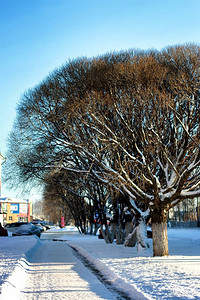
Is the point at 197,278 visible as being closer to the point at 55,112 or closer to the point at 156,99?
the point at 156,99

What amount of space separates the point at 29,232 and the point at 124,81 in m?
31.0

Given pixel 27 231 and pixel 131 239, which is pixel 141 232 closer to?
pixel 131 239

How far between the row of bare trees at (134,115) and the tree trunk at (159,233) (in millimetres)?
41

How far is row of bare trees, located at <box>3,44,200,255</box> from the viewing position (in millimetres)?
16547

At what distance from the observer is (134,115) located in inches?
682

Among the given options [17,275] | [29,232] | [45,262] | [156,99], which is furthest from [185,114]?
[29,232]

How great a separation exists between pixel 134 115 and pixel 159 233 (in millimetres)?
5031

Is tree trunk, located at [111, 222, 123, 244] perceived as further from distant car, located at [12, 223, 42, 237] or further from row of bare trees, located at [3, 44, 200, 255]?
distant car, located at [12, 223, 42, 237]

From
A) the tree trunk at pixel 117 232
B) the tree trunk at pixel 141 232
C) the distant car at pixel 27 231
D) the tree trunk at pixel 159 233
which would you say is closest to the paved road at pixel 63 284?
the tree trunk at pixel 159 233

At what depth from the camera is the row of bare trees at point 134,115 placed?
1655cm

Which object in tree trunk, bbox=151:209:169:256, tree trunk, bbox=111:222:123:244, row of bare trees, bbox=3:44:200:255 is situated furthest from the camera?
tree trunk, bbox=111:222:123:244

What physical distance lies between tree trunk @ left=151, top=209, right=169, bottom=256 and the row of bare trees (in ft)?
0.13

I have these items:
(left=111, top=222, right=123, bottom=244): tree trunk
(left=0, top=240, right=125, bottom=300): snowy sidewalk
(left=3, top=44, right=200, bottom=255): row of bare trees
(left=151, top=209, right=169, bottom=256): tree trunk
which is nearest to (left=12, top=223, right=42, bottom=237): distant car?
(left=111, top=222, right=123, bottom=244): tree trunk

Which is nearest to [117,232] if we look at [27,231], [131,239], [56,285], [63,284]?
[131,239]
